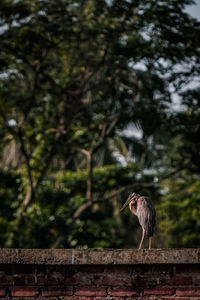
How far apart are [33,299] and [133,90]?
759 centimetres

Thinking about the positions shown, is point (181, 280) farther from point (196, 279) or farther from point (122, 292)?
point (122, 292)

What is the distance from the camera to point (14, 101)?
11461 millimetres

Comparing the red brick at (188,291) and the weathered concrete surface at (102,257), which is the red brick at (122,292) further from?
the red brick at (188,291)

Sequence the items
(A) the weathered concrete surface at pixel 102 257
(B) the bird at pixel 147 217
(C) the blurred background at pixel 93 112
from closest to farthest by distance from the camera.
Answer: (A) the weathered concrete surface at pixel 102 257
(B) the bird at pixel 147 217
(C) the blurred background at pixel 93 112

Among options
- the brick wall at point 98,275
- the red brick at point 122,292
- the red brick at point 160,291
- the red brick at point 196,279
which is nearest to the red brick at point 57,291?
the brick wall at point 98,275

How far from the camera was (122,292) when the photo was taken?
12.3ft

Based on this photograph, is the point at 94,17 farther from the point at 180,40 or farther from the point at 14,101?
the point at 14,101

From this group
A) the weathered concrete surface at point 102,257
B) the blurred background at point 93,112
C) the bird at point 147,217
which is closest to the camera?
the weathered concrete surface at point 102,257

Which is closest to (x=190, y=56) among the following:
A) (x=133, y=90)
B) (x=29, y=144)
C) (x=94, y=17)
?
(x=133, y=90)

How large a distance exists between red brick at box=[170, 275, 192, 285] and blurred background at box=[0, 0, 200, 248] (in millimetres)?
6570

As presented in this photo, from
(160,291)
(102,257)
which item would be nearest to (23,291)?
(102,257)

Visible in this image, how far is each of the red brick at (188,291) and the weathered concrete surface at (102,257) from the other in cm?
23

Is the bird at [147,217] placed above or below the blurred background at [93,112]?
above

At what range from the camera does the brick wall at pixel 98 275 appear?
3.71m
